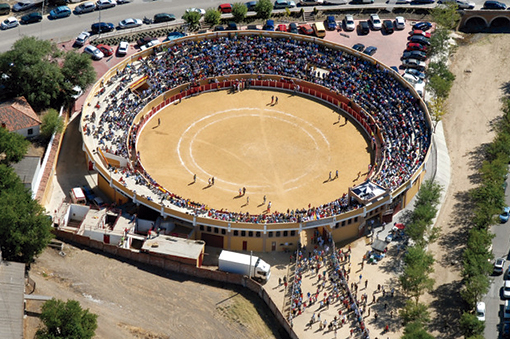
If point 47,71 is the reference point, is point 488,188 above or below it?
below

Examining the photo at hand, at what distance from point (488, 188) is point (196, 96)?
5907 cm

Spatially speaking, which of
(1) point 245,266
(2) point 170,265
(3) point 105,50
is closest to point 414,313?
(1) point 245,266

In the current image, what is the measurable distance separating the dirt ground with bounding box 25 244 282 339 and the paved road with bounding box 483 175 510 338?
104 feet

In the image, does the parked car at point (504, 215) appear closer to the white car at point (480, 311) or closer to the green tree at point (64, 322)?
the white car at point (480, 311)

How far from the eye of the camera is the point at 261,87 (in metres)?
191

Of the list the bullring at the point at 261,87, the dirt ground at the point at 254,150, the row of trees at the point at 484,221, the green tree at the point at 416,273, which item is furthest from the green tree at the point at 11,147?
the row of trees at the point at 484,221

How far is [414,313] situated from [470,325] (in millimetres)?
8090

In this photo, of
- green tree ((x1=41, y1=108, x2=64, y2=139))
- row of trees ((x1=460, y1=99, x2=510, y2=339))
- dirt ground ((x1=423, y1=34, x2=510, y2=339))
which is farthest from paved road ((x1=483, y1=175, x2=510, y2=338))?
green tree ((x1=41, y1=108, x2=64, y2=139))

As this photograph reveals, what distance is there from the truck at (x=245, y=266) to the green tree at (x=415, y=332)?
923 inches

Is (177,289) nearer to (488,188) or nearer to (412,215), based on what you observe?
(412,215)

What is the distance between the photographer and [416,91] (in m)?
183

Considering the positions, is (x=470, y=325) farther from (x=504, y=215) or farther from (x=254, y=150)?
(x=254, y=150)

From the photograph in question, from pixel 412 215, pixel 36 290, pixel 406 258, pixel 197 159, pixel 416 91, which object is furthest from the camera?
pixel 416 91

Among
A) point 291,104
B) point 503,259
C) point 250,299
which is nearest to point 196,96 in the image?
point 291,104
